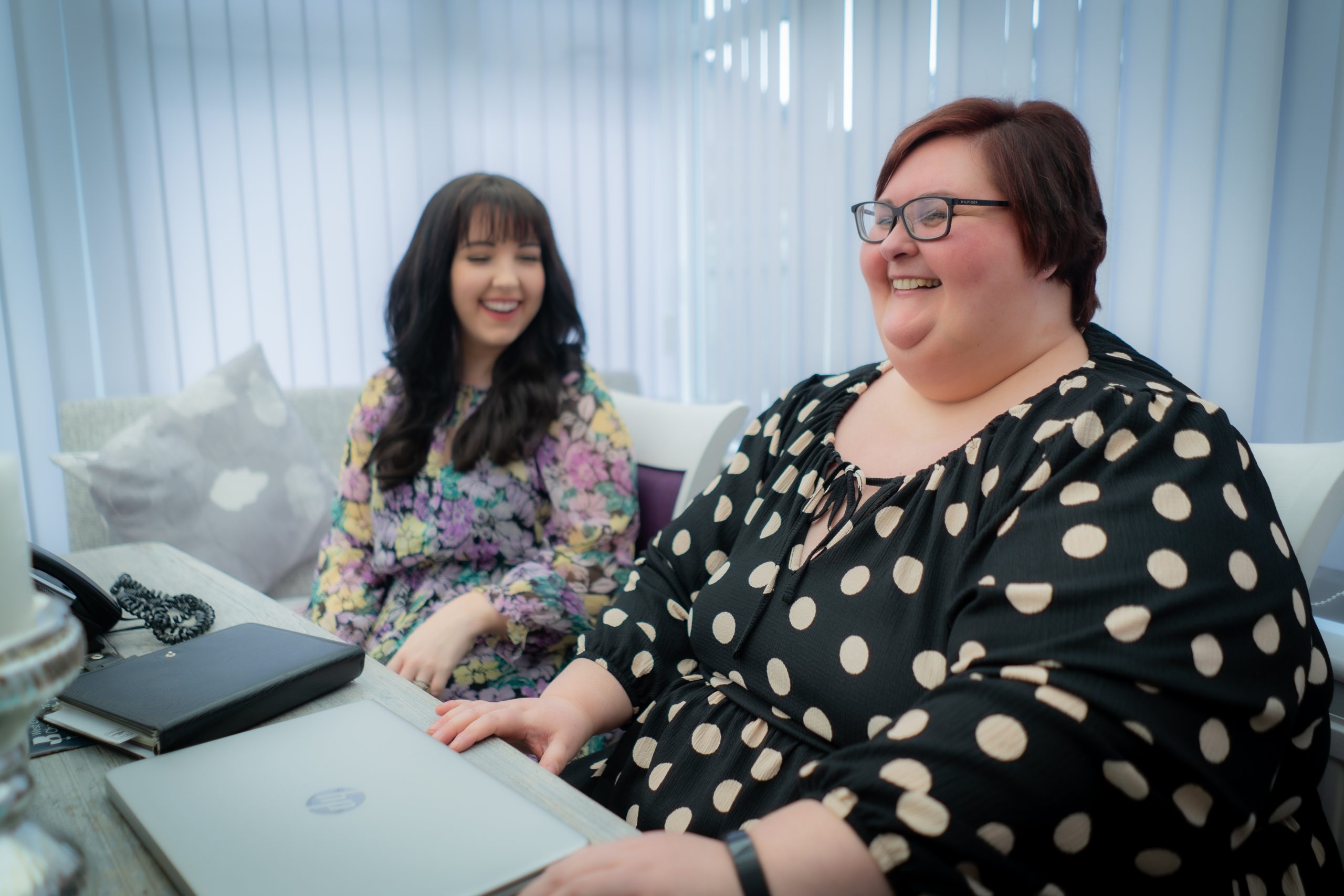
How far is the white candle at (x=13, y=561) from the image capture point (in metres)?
0.44

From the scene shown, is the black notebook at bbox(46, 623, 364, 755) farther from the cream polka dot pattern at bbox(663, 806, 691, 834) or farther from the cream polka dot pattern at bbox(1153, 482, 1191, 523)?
the cream polka dot pattern at bbox(1153, 482, 1191, 523)

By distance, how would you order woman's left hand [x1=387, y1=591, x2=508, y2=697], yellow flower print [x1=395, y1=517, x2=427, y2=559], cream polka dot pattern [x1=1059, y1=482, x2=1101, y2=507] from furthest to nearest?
yellow flower print [x1=395, y1=517, x2=427, y2=559], woman's left hand [x1=387, y1=591, x2=508, y2=697], cream polka dot pattern [x1=1059, y1=482, x2=1101, y2=507]

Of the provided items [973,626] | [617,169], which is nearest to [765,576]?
[973,626]

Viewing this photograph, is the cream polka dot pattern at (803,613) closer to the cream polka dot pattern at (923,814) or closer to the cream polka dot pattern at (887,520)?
the cream polka dot pattern at (887,520)

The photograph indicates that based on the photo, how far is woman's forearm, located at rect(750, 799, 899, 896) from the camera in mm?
558

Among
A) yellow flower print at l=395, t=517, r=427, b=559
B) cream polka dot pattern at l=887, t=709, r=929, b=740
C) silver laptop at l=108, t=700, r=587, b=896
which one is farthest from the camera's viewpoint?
yellow flower print at l=395, t=517, r=427, b=559

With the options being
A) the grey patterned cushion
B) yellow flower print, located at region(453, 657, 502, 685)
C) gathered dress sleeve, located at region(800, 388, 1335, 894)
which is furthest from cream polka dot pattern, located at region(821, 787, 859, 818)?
the grey patterned cushion

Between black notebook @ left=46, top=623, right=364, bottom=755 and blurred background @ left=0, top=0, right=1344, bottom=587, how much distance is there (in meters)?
1.44

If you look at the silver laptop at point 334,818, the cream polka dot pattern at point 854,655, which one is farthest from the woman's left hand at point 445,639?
the cream polka dot pattern at point 854,655

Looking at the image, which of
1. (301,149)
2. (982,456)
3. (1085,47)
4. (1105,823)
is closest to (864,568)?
(982,456)

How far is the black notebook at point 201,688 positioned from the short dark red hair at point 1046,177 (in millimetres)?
847

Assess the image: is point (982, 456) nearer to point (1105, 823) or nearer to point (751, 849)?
point (1105, 823)

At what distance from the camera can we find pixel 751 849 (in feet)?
1.89

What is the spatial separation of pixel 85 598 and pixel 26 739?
57 cm
